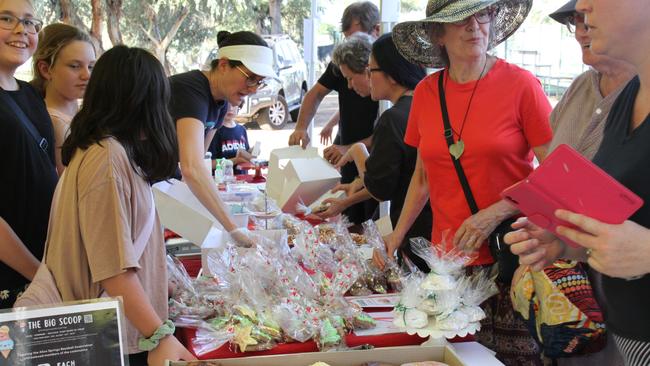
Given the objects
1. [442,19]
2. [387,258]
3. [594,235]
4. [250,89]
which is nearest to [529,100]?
[442,19]

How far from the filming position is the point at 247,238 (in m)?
2.38

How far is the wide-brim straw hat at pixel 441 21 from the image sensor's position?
2117mm

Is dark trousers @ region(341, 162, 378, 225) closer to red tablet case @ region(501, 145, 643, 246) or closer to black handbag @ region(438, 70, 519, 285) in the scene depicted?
black handbag @ region(438, 70, 519, 285)

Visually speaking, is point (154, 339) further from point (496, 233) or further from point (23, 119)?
point (496, 233)

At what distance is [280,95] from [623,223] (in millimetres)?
12407

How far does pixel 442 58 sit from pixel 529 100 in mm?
434

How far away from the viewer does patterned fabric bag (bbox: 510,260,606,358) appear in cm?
168

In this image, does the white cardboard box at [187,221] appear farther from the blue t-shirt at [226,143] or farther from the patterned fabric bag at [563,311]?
the blue t-shirt at [226,143]

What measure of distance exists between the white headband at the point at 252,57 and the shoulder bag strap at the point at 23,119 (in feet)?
3.00

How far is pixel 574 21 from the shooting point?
6.75ft

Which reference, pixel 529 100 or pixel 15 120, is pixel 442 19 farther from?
pixel 15 120

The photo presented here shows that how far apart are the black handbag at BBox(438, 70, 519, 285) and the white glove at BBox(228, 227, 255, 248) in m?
0.82

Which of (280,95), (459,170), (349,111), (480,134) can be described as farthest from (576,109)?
(280,95)

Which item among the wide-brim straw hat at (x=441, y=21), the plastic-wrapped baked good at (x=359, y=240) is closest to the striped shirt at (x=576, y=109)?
the wide-brim straw hat at (x=441, y=21)
